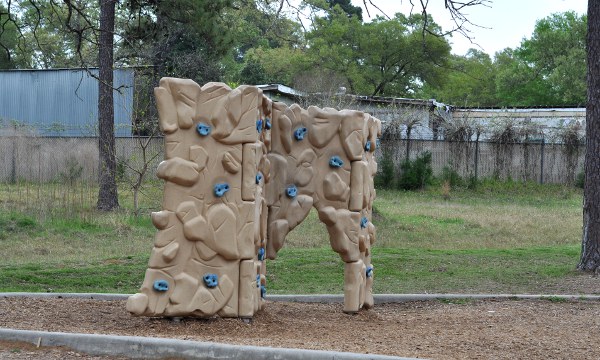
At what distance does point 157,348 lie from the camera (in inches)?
255

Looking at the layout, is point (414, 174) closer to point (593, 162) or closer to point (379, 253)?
point (379, 253)

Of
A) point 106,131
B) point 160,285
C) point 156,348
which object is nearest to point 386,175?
point 106,131

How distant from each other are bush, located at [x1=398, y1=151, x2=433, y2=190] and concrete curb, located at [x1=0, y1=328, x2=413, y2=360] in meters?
23.0

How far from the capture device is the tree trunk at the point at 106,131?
19.7m

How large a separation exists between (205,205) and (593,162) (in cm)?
664

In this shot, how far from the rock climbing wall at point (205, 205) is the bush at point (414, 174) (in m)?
21.3

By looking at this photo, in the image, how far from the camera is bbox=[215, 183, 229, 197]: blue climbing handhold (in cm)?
813

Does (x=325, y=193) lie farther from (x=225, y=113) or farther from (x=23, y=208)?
(x=23, y=208)

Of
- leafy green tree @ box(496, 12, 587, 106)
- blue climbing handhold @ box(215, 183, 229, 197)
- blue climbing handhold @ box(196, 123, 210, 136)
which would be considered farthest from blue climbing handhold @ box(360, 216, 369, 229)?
leafy green tree @ box(496, 12, 587, 106)

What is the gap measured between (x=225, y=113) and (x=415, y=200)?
18.7 m

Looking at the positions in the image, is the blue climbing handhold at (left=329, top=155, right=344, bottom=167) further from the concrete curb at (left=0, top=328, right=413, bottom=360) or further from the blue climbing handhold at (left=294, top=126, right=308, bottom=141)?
the concrete curb at (left=0, top=328, right=413, bottom=360)

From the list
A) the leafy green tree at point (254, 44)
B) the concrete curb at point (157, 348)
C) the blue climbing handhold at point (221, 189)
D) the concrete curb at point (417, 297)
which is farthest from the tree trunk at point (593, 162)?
the concrete curb at point (157, 348)

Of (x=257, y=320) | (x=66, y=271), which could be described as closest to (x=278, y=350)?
(x=257, y=320)

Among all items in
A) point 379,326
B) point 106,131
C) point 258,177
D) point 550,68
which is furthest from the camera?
point 550,68
